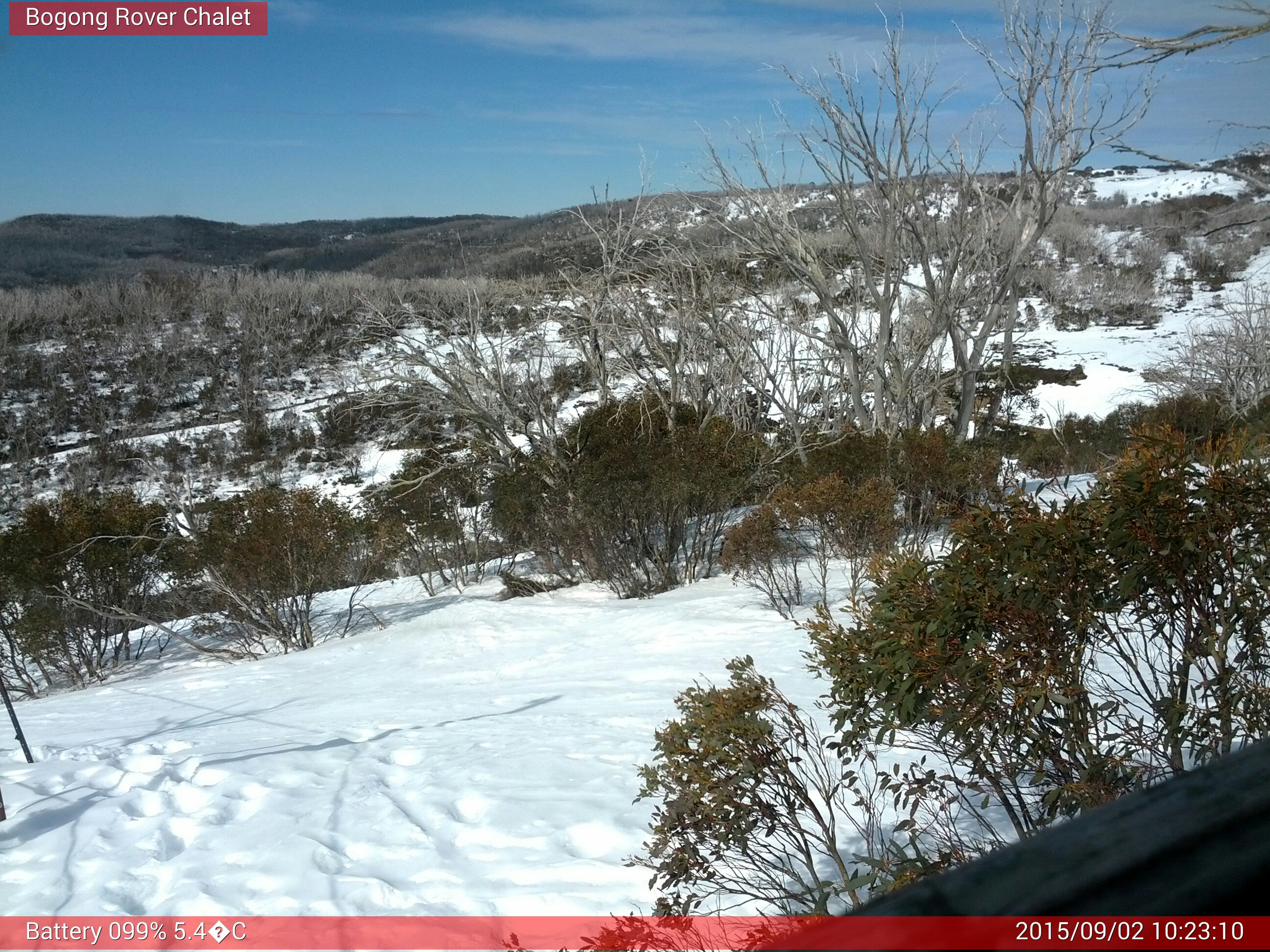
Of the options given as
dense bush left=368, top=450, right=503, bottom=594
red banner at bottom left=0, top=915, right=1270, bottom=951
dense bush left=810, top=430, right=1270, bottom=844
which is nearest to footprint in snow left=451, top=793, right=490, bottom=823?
red banner at bottom left=0, top=915, right=1270, bottom=951

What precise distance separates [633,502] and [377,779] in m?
5.79

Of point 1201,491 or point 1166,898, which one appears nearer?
point 1166,898

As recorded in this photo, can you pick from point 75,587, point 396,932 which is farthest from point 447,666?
point 75,587

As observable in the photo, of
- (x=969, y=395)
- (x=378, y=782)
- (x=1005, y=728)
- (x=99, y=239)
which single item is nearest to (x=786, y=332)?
(x=969, y=395)

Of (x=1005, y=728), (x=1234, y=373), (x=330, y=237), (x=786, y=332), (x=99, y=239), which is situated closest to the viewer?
(x=1005, y=728)

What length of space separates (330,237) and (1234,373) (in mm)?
78066

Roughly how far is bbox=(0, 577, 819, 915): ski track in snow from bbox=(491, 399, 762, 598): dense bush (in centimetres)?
169

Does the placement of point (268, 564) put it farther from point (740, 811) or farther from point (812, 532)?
point (740, 811)

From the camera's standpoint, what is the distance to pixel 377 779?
4.85 metres

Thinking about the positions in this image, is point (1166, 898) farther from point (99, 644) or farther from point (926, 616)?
point (99, 644)

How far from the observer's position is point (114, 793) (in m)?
4.55

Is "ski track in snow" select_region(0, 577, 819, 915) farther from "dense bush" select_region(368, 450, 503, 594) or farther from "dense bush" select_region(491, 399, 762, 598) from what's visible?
"dense bush" select_region(368, 450, 503, 594)

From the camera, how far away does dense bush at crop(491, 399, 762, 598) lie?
10344 mm

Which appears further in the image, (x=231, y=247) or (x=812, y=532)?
(x=231, y=247)
